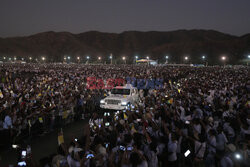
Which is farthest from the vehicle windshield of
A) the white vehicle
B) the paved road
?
the paved road

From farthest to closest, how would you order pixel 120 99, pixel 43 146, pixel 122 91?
pixel 122 91, pixel 120 99, pixel 43 146

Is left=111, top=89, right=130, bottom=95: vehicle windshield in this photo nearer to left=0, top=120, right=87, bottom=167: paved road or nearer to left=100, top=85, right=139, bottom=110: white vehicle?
left=100, top=85, right=139, bottom=110: white vehicle

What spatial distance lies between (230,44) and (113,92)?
128973 millimetres

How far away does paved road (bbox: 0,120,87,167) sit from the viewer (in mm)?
6350

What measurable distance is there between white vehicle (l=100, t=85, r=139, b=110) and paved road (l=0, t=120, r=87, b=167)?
2.86 m

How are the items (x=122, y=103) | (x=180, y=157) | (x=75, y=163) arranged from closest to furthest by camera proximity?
(x=75, y=163), (x=180, y=157), (x=122, y=103)

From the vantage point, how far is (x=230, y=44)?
121m

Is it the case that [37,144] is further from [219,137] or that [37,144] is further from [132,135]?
[219,137]

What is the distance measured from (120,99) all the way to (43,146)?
18.7 ft

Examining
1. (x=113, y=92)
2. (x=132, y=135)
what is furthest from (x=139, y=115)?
(x=113, y=92)

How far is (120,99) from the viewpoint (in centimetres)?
1208

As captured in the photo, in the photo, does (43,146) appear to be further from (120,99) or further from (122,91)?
(122,91)

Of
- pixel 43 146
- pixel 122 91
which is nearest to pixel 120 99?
pixel 122 91

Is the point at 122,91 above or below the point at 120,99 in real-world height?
above
